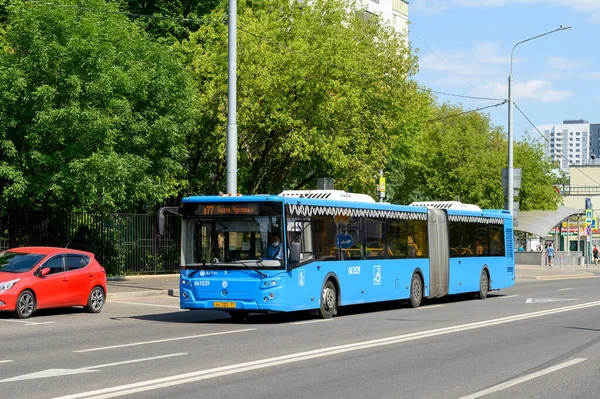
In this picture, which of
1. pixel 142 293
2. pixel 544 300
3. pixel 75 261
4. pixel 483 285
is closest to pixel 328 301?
pixel 75 261

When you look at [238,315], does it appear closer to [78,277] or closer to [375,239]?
[78,277]

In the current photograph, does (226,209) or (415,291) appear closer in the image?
(226,209)

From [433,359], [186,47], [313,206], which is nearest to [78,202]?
[186,47]

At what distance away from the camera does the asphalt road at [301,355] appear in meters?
9.95

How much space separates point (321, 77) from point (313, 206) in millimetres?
18664

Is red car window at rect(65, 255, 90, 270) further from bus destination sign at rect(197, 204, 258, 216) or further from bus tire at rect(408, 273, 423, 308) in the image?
bus tire at rect(408, 273, 423, 308)

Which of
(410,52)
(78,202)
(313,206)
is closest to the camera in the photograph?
(313,206)

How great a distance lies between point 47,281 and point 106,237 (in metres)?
14.4

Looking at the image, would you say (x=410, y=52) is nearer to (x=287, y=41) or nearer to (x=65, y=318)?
(x=287, y=41)

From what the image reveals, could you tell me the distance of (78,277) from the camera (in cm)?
2120

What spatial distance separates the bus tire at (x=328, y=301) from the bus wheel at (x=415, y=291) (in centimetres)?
467

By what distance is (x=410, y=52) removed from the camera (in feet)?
156

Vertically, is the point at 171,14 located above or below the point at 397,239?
above

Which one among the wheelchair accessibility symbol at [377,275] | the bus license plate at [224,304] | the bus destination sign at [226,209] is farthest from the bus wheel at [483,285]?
the bus license plate at [224,304]
